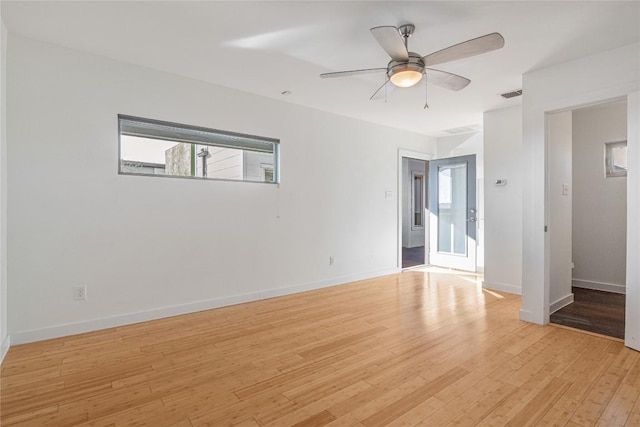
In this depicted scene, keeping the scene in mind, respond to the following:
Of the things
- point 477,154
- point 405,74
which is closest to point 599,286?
point 477,154

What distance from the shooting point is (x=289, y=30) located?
264 cm

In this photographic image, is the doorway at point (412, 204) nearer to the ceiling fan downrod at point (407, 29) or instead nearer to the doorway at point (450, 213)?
the doorway at point (450, 213)

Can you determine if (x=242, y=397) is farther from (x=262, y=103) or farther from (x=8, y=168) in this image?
(x=262, y=103)

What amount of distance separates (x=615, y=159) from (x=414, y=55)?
13.5 ft

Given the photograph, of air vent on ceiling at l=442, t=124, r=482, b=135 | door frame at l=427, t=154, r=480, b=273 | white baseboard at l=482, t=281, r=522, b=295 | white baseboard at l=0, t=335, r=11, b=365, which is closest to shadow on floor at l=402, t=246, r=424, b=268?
door frame at l=427, t=154, r=480, b=273

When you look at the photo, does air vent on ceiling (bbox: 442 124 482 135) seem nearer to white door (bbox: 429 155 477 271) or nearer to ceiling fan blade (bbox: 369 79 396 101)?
white door (bbox: 429 155 477 271)

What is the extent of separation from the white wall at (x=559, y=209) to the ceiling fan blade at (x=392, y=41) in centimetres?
208

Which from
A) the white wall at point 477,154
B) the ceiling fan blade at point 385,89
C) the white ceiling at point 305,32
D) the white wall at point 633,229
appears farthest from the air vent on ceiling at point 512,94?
the ceiling fan blade at point 385,89

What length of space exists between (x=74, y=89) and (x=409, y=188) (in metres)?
8.34

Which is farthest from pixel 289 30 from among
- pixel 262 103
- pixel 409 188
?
pixel 409 188

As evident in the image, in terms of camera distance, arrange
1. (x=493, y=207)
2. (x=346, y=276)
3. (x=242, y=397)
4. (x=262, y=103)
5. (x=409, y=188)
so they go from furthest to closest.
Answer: (x=409, y=188) → (x=346, y=276) → (x=493, y=207) → (x=262, y=103) → (x=242, y=397)

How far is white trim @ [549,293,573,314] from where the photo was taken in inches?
142

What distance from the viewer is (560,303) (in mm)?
3758

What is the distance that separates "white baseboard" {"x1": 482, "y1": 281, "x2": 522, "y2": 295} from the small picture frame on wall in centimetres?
215
